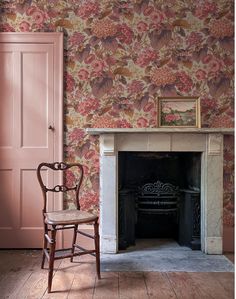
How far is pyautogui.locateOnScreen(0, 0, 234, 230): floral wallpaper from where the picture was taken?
3.14 m

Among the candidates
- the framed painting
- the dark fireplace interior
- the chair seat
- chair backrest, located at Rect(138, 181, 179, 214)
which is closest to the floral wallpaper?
the framed painting

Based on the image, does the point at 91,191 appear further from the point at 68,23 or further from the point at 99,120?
the point at 68,23

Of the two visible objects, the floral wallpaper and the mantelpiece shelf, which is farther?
the floral wallpaper

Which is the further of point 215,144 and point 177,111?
point 177,111


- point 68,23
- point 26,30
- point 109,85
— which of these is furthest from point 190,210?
point 26,30

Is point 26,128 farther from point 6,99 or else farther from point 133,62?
point 133,62

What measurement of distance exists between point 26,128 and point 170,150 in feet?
4.71

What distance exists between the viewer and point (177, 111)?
311 cm

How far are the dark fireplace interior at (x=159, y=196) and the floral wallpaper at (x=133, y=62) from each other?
331 mm

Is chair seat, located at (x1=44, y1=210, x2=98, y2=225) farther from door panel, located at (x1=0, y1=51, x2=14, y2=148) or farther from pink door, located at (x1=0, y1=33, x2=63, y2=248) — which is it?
door panel, located at (x1=0, y1=51, x2=14, y2=148)

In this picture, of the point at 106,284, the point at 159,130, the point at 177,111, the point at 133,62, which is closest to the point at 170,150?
the point at 159,130

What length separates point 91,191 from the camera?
124 inches

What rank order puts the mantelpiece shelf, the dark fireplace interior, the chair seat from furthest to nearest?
the dark fireplace interior, the mantelpiece shelf, the chair seat

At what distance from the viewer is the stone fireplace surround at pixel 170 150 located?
117 inches
